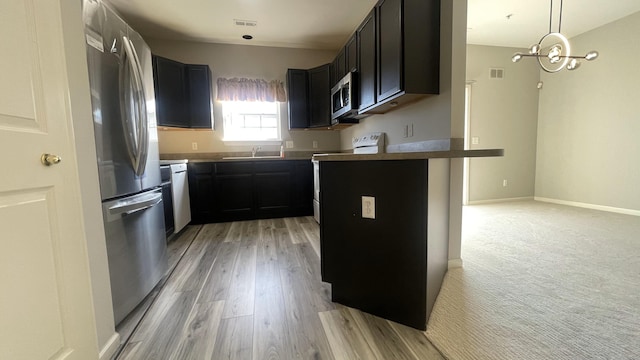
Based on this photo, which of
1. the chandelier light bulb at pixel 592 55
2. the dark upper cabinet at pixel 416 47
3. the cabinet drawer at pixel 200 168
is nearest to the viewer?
the dark upper cabinet at pixel 416 47

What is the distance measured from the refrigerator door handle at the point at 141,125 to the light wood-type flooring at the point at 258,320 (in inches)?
35.6

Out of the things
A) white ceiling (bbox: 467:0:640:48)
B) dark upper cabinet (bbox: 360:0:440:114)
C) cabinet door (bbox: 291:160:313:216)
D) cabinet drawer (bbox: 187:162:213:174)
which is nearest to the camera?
dark upper cabinet (bbox: 360:0:440:114)

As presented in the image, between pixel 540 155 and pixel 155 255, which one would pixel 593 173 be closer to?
pixel 540 155

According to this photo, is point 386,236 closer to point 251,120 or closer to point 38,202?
point 38,202

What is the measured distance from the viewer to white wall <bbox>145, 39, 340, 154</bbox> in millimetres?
3908

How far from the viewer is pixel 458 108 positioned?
75.6 inches

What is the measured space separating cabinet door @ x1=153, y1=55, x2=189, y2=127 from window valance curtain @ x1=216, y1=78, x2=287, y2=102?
1.81ft

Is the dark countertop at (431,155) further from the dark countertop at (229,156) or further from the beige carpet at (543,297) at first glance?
the dark countertop at (229,156)

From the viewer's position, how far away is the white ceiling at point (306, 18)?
3035 millimetres

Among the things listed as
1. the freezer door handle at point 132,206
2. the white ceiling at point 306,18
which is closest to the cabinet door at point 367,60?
the white ceiling at point 306,18

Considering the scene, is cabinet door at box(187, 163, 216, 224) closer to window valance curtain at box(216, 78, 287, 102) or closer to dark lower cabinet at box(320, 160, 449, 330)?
window valance curtain at box(216, 78, 287, 102)

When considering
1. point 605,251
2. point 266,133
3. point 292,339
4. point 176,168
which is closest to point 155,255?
point 292,339

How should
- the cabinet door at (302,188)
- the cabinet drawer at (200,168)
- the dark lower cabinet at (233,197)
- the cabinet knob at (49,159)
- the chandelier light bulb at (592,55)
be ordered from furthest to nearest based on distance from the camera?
the cabinet door at (302,188) → the dark lower cabinet at (233,197) → the cabinet drawer at (200,168) → the chandelier light bulb at (592,55) → the cabinet knob at (49,159)

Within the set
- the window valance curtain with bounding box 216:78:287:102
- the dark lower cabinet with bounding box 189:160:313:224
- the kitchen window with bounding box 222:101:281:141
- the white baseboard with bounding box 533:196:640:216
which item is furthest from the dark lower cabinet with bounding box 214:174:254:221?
the white baseboard with bounding box 533:196:640:216
